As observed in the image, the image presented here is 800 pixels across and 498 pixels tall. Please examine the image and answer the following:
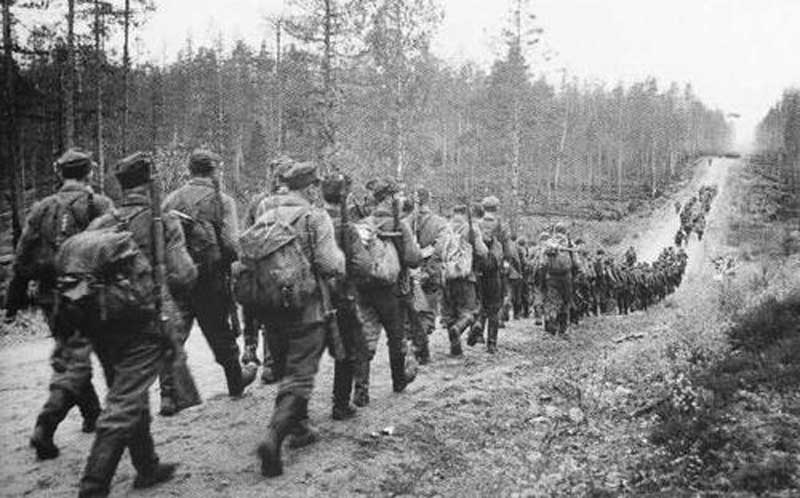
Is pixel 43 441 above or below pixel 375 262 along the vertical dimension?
below

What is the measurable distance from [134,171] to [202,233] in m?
1.13

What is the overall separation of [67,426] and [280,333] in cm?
212

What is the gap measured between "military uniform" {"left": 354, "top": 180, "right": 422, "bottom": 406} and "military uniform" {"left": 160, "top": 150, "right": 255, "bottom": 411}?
46.2 inches

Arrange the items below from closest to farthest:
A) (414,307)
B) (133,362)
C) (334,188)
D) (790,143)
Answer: (133,362) → (334,188) → (414,307) → (790,143)

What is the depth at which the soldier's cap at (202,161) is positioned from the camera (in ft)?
18.7

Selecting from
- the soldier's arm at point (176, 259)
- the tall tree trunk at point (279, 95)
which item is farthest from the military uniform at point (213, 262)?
the tall tree trunk at point (279, 95)

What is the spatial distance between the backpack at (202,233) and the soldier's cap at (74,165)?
0.75 metres

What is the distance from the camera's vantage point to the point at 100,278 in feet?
12.8

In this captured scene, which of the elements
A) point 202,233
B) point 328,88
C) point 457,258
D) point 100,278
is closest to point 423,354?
point 457,258

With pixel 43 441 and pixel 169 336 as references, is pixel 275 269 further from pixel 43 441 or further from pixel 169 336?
pixel 43 441

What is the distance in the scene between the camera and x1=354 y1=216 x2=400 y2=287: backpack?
18.3 ft

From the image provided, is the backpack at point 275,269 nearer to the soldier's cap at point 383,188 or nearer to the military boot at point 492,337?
the soldier's cap at point 383,188

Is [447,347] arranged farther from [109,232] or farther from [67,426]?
[109,232]

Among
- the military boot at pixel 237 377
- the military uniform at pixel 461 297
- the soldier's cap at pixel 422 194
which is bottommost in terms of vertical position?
the military boot at pixel 237 377
